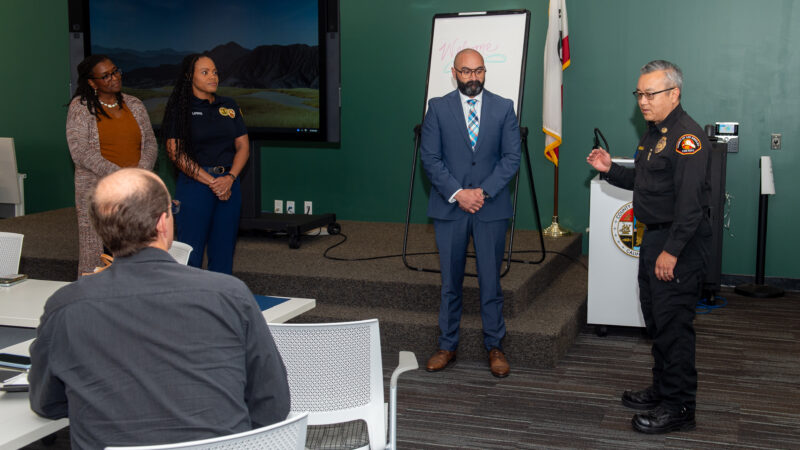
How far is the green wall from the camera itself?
5.56 m

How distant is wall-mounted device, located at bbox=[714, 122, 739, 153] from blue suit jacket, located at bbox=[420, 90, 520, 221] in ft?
7.53

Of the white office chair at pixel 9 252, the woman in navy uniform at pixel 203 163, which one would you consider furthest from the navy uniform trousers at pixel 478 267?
the white office chair at pixel 9 252

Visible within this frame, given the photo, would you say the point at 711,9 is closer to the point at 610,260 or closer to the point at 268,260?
the point at 610,260

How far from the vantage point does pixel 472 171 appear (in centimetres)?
388

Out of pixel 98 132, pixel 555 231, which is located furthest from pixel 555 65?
pixel 98 132

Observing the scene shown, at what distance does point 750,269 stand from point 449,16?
2.89 metres

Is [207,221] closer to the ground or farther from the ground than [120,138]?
closer to the ground

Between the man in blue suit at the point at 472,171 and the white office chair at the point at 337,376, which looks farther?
the man in blue suit at the point at 472,171

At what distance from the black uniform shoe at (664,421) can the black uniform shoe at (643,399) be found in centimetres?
21

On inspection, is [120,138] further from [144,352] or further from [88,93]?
[144,352]

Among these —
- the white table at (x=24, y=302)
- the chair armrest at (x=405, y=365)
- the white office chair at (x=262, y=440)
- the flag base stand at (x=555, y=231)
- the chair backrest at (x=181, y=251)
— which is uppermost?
the chair backrest at (x=181, y=251)

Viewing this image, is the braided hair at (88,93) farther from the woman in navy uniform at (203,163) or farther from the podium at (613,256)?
the podium at (613,256)

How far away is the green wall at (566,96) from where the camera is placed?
5562 mm

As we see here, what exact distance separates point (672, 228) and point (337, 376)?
5.46ft
